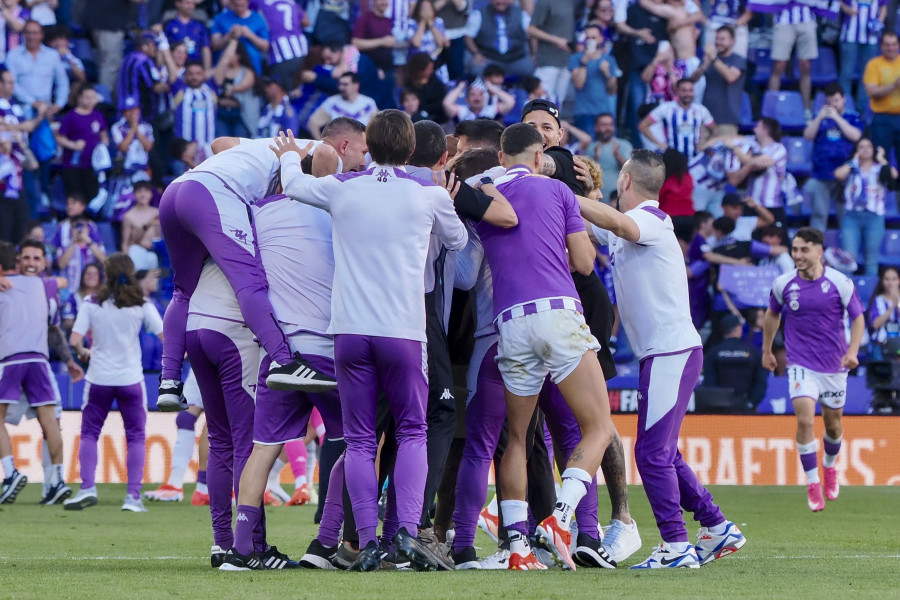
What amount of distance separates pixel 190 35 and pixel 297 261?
1331cm

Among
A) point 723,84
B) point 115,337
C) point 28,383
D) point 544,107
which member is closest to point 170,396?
point 544,107

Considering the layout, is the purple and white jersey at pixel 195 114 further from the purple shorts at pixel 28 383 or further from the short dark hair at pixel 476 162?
the short dark hair at pixel 476 162

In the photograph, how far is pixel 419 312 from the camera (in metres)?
6.75

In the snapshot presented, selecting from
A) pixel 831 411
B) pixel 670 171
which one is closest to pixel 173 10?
pixel 670 171

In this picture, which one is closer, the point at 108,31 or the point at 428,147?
the point at 428,147

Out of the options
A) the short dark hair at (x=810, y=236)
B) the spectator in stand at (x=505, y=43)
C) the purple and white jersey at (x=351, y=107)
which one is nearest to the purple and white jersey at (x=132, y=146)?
the purple and white jersey at (x=351, y=107)

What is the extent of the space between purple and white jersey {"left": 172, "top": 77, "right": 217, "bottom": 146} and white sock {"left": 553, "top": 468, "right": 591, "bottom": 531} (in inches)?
516

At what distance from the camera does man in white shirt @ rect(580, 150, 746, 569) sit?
723 centimetres

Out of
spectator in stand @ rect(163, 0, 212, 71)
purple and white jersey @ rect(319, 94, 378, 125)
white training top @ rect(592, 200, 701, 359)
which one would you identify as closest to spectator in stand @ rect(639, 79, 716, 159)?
purple and white jersey @ rect(319, 94, 378, 125)

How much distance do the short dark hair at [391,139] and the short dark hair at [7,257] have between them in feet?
24.4

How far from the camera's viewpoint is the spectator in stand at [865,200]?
63.8 ft

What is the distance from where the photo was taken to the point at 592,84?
65.5 feet

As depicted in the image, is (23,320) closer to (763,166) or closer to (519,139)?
(519,139)

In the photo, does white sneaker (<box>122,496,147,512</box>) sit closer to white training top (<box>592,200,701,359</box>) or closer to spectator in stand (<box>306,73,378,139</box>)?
white training top (<box>592,200,701,359</box>)
